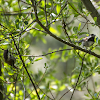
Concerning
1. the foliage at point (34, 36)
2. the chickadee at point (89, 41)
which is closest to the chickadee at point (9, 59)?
the foliage at point (34, 36)

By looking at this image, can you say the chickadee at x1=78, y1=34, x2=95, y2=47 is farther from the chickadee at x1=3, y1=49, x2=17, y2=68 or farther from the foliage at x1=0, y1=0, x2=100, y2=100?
the chickadee at x1=3, y1=49, x2=17, y2=68

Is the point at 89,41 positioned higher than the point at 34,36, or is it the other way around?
the point at 34,36

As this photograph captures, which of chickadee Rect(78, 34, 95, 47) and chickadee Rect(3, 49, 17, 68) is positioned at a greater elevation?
chickadee Rect(3, 49, 17, 68)

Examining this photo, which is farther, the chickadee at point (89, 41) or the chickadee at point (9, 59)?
the chickadee at point (89, 41)

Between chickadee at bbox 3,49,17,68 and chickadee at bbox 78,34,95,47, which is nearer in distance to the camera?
chickadee at bbox 3,49,17,68

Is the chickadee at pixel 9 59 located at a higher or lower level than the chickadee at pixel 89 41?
higher

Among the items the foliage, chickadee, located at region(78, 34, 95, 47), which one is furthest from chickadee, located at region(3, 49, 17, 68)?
chickadee, located at region(78, 34, 95, 47)

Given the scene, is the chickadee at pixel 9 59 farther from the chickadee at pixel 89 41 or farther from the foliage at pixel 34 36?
the chickadee at pixel 89 41

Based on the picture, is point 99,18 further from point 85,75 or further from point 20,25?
point 20,25

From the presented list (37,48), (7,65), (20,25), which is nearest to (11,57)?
(7,65)

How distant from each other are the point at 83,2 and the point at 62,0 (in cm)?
16

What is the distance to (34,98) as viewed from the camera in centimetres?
115

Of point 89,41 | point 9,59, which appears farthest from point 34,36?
point 89,41

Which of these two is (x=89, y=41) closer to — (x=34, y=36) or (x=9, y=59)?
(x=34, y=36)
